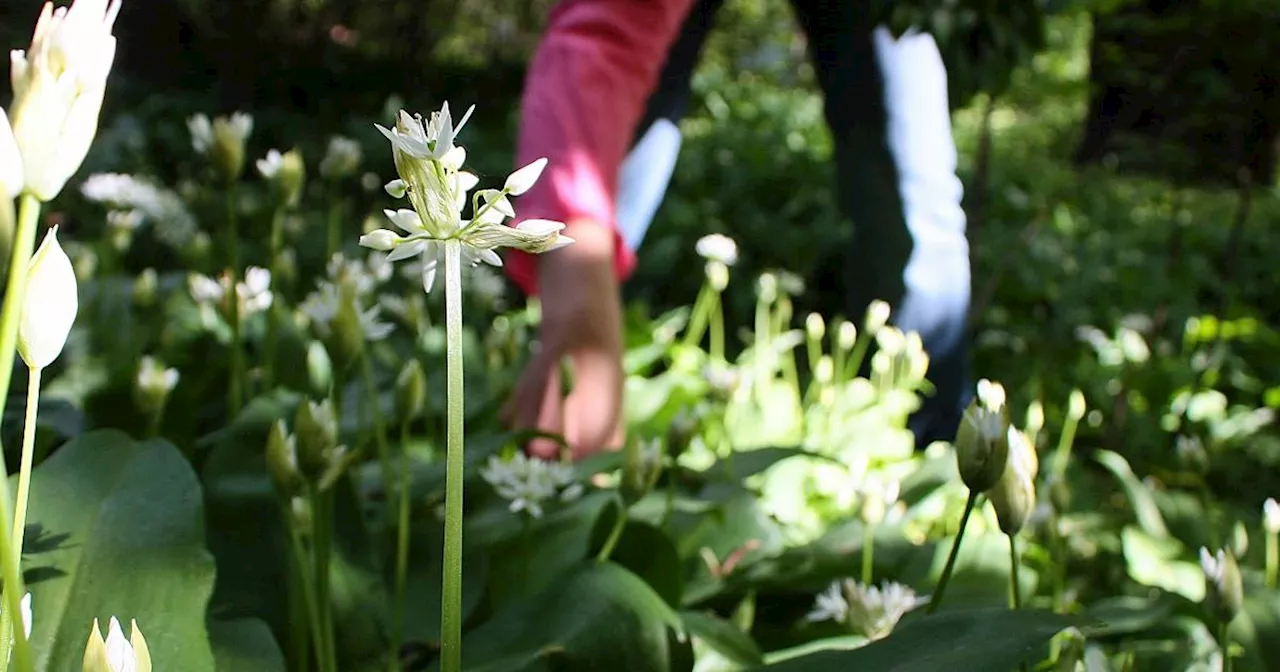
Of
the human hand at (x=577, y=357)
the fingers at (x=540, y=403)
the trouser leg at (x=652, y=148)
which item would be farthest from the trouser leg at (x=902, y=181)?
the fingers at (x=540, y=403)

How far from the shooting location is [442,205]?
0.43 metres

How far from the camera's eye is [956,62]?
1.69 metres

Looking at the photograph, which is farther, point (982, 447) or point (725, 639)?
point (725, 639)

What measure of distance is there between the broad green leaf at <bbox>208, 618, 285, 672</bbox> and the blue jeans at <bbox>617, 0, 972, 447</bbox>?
1.33 meters

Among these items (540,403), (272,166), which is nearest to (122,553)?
(272,166)

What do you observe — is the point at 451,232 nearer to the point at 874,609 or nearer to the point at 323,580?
the point at 323,580

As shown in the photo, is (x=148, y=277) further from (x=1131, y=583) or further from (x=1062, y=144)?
(x=1062, y=144)

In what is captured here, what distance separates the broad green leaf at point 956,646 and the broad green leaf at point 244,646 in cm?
33

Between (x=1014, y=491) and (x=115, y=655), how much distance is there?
50cm

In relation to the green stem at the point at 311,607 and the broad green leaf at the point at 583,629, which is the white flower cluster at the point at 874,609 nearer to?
the broad green leaf at the point at 583,629

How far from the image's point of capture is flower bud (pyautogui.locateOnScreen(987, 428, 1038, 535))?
0.67m

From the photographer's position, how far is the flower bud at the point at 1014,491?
0.67 m

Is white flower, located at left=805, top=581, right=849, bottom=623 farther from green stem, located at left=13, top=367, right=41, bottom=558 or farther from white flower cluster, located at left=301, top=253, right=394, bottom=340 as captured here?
green stem, located at left=13, top=367, right=41, bottom=558

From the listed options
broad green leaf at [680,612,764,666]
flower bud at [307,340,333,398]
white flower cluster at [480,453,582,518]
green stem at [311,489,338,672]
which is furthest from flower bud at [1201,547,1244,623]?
flower bud at [307,340,333,398]
